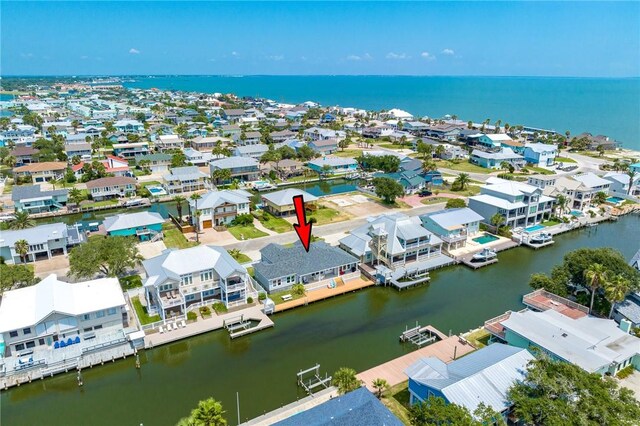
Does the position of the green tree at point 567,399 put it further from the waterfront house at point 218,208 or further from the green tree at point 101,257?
the waterfront house at point 218,208

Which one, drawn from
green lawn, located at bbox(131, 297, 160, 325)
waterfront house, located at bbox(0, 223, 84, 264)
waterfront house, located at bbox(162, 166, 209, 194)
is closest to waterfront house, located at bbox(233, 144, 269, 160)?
waterfront house, located at bbox(162, 166, 209, 194)

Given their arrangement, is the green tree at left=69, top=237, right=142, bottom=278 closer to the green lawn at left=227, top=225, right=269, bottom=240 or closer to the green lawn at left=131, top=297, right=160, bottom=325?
the green lawn at left=131, top=297, right=160, bottom=325

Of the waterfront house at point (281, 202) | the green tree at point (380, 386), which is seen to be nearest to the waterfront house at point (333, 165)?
the waterfront house at point (281, 202)

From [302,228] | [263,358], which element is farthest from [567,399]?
[302,228]

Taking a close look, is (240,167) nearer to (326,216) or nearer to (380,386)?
(326,216)

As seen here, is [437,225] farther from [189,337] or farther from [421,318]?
[189,337]

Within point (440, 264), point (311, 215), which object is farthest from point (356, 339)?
point (311, 215)
